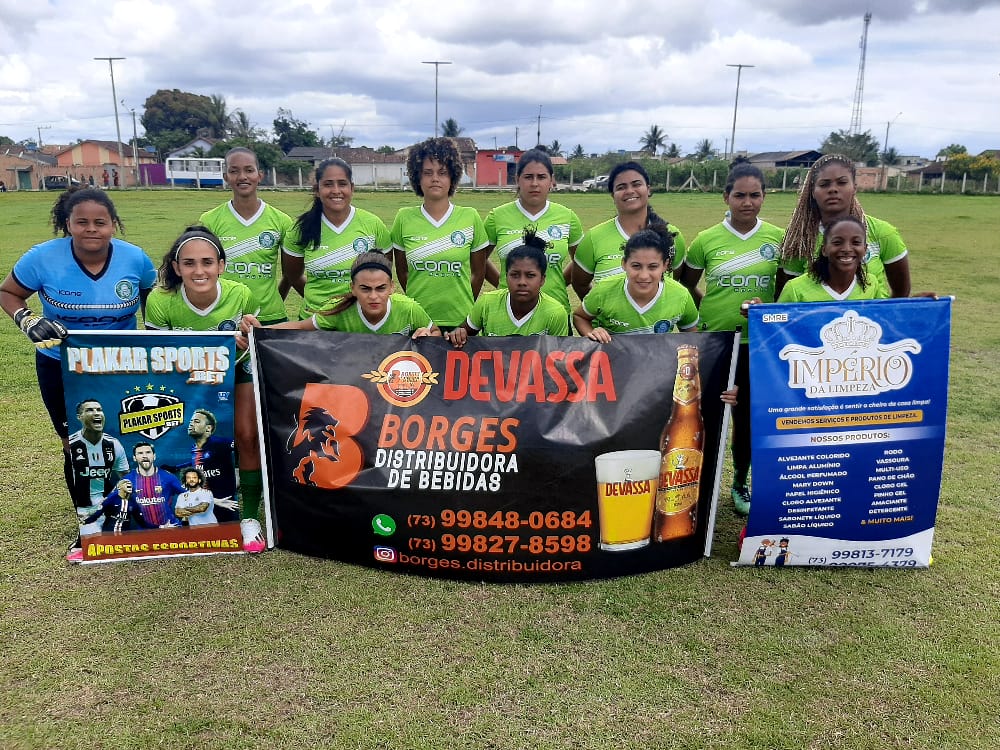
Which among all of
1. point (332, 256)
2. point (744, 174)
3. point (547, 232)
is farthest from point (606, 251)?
point (332, 256)

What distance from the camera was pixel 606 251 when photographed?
4766 mm

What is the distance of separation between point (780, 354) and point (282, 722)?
2959mm

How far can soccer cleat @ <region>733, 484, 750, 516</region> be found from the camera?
187 inches

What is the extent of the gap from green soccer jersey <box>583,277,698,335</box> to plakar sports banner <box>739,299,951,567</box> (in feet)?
1.85

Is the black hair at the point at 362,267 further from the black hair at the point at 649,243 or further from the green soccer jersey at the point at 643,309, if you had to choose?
the black hair at the point at 649,243

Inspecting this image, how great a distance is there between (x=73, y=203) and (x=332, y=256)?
60.1 inches

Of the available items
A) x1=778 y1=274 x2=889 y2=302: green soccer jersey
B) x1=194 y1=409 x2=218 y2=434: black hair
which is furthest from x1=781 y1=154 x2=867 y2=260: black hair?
x1=194 y1=409 x2=218 y2=434: black hair

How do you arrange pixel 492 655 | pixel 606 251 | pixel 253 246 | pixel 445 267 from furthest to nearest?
pixel 445 267, pixel 253 246, pixel 606 251, pixel 492 655

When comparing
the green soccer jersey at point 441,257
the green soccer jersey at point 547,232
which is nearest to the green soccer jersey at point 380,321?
the green soccer jersey at point 441,257

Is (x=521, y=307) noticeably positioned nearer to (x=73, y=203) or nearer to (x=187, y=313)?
(x=187, y=313)

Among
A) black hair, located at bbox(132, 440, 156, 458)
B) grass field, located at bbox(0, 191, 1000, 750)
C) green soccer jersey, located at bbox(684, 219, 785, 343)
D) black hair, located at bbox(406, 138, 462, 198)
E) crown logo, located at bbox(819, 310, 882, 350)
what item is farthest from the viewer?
black hair, located at bbox(406, 138, 462, 198)

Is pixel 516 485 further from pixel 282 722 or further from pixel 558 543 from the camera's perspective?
pixel 282 722

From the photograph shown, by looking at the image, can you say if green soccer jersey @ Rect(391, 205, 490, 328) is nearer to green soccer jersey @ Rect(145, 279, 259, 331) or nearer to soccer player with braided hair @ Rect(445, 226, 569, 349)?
soccer player with braided hair @ Rect(445, 226, 569, 349)

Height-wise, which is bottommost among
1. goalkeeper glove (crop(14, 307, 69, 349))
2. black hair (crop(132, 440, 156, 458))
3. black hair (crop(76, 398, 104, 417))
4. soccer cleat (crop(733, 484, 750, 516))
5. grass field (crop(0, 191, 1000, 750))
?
grass field (crop(0, 191, 1000, 750))
